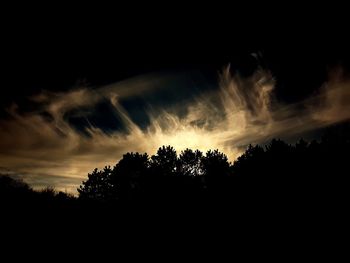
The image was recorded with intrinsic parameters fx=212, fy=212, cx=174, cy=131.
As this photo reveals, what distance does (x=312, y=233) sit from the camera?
918cm

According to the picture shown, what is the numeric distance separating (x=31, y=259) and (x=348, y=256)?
11.2 metres

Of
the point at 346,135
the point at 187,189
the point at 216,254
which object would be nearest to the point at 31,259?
the point at 216,254

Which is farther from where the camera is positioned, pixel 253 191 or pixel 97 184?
pixel 97 184

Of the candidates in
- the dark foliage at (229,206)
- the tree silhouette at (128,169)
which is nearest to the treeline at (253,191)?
the dark foliage at (229,206)

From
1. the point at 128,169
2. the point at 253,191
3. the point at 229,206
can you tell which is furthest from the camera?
the point at 128,169

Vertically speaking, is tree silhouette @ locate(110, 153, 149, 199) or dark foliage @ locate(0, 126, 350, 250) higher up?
tree silhouette @ locate(110, 153, 149, 199)

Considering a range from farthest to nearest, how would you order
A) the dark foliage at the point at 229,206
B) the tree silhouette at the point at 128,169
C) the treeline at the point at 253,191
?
the tree silhouette at the point at 128,169 < the treeline at the point at 253,191 < the dark foliage at the point at 229,206

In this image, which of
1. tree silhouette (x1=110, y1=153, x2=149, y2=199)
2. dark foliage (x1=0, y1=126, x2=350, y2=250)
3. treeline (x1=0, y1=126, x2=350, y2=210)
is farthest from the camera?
tree silhouette (x1=110, y1=153, x2=149, y2=199)

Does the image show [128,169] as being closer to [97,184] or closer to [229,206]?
[97,184]

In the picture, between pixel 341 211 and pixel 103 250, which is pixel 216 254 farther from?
pixel 341 211

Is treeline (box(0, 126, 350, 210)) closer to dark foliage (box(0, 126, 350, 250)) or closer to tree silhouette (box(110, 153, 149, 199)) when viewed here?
dark foliage (box(0, 126, 350, 250))

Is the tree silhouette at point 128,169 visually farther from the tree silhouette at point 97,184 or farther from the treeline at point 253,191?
the treeline at point 253,191

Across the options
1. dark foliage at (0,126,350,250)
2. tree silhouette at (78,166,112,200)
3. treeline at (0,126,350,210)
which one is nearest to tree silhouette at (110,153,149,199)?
tree silhouette at (78,166,112,200)

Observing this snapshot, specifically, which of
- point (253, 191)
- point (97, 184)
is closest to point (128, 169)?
point (97, 184)
